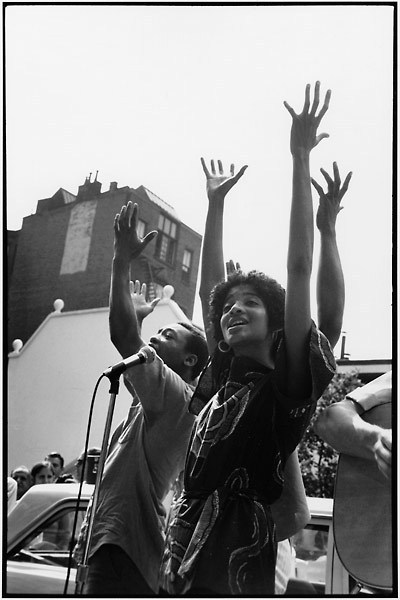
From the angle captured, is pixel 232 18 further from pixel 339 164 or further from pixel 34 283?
pixel 34 283

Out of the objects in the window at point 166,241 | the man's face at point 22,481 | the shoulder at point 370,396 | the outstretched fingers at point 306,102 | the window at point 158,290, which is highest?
the outstretched fingers at point 306,102

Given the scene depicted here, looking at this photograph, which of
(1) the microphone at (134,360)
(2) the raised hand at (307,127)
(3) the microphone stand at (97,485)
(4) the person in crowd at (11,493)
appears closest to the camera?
(3) the microphone stand at (97,485)

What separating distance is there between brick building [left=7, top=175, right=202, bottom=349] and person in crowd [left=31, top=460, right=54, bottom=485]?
469 mm

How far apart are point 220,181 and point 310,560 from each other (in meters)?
1.38

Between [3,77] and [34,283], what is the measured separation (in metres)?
0.82

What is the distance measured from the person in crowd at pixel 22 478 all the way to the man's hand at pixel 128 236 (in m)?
0.86

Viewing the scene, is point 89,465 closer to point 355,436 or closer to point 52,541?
point 52,541

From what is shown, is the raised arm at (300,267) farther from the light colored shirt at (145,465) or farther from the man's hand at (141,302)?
the man's hand at (141,302)

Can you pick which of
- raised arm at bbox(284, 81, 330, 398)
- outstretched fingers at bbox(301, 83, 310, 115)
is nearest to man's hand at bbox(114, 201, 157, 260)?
raised arm at bbox(284, 81, 330, 398)

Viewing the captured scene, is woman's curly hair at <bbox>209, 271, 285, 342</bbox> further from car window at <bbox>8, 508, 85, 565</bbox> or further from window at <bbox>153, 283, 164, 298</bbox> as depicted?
car window at <bbox>8, 508, 85, 565</bbox>

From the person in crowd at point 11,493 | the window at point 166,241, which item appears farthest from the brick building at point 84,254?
the person in crowd at point 11,493

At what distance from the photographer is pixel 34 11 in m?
3.14

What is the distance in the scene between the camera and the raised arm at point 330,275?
279 centimetres

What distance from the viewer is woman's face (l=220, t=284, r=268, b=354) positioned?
2789 millimetres
